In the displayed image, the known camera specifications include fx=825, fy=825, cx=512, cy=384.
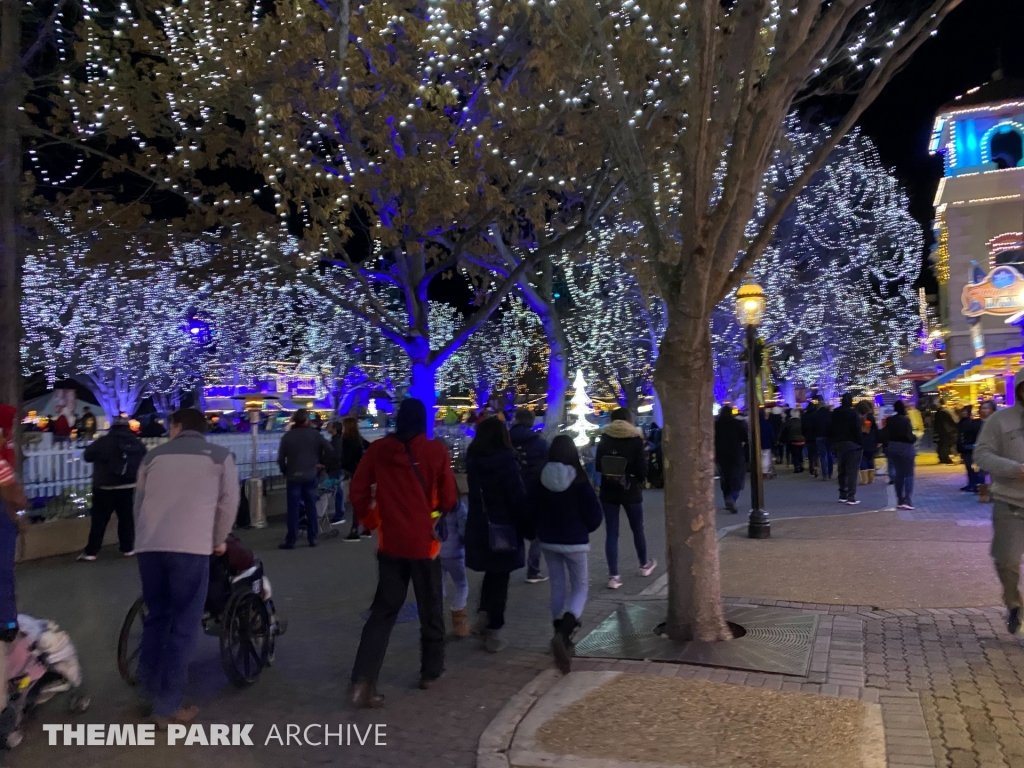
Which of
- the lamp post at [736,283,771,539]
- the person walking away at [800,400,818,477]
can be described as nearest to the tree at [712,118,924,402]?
the person walking away at [800,400,818,477]

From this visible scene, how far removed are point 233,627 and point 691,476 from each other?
3.34m

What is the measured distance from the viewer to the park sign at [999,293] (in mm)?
22312

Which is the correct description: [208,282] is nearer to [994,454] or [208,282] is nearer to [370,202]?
[370,202]

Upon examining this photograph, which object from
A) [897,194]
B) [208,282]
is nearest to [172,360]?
[208,282]

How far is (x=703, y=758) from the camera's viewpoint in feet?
13.5

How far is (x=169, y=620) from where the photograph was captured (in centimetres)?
475

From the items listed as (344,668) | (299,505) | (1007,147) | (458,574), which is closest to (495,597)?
(458,574)

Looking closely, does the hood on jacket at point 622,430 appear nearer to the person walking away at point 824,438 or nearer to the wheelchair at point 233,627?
the wheelchair at point 233,627

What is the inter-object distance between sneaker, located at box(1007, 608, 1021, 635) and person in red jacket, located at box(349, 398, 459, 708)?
163 inches

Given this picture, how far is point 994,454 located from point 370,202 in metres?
13.5

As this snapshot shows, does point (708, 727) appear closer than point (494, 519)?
Yes

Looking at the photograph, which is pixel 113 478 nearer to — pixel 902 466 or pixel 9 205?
pixel 9 205

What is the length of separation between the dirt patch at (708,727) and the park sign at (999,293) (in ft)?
69.4

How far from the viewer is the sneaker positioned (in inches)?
235
